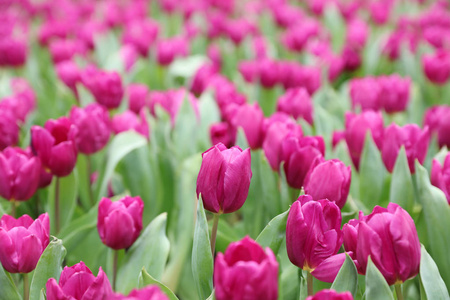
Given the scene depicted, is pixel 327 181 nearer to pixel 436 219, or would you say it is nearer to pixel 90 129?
pixel 436 219

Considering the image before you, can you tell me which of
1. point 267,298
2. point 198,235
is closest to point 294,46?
point 198,235

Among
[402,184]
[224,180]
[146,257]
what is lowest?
[146,257]

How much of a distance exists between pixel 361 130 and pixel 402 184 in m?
0.22

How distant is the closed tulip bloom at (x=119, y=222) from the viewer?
3.29ft

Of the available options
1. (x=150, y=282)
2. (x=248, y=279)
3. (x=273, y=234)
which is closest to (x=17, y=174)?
(x=150, y=282)

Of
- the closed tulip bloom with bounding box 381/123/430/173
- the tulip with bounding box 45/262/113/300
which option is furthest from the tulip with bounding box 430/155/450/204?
the tulip with bounding box 45/262/113/300

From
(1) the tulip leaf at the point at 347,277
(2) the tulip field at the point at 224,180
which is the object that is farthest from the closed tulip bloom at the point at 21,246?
A: (1) the tulip leaf at the point at 347,277

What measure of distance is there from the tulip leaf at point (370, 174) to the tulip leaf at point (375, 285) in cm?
52

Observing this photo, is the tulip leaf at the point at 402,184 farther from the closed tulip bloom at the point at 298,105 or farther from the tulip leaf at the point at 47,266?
the tulip leaf at the point at 47,266

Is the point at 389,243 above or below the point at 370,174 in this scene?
above

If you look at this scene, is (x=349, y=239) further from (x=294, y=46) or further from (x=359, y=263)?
(x=294, y=46)

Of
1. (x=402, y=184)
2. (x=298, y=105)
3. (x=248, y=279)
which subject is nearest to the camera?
(x=248, y=279)

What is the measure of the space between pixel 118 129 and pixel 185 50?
1.12 meters

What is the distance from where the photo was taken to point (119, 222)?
39.6 inches
